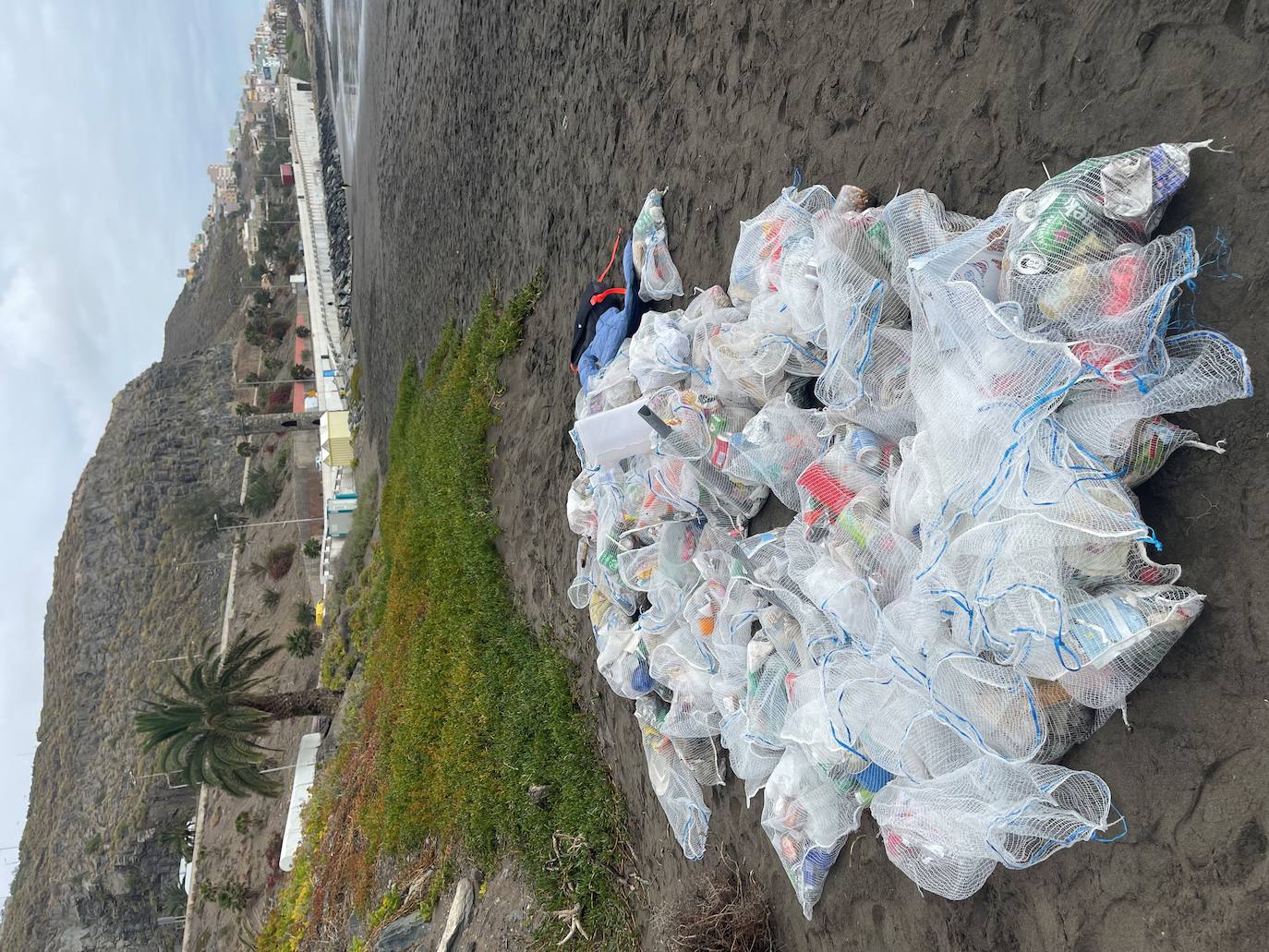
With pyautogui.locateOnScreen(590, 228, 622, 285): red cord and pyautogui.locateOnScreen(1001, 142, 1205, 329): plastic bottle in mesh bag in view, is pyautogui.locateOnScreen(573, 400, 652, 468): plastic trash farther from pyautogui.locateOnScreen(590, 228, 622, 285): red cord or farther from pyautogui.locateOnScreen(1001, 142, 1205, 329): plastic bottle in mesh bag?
pyautogui.locateOnScreen(1001, 142, 1205, 329): plastic bottle in mesh bag

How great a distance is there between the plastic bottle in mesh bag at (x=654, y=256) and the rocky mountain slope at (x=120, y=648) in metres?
15.4

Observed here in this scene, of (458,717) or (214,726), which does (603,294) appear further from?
(214,726)

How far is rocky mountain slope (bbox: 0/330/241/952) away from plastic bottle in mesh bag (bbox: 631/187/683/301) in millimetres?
15361

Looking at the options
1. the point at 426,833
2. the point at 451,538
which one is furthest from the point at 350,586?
the point at 426,833

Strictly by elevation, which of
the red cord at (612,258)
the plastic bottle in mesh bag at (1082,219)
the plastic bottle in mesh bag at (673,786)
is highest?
the plastic bottle in mesh bag at (1082,219)

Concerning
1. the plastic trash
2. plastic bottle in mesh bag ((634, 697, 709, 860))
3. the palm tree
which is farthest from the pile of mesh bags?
the palm tree

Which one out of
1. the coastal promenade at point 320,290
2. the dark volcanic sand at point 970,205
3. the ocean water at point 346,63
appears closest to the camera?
the dark volcanic sand at point 970,205

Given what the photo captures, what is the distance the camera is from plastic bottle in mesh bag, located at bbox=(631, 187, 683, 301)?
317cm

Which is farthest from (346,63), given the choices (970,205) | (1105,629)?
(1105,629)

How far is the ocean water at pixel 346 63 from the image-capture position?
1065 centimetres

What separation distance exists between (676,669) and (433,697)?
3.04m

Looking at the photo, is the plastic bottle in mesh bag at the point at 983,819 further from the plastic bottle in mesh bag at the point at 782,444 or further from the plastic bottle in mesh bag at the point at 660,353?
the plastic bottle in mesh bag at the point at 660,353

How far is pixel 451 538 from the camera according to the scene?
561 cm

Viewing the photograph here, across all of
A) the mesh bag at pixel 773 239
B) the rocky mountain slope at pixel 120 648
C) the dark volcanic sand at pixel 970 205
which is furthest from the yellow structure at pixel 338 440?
the mesh bag at pixel 773 239
